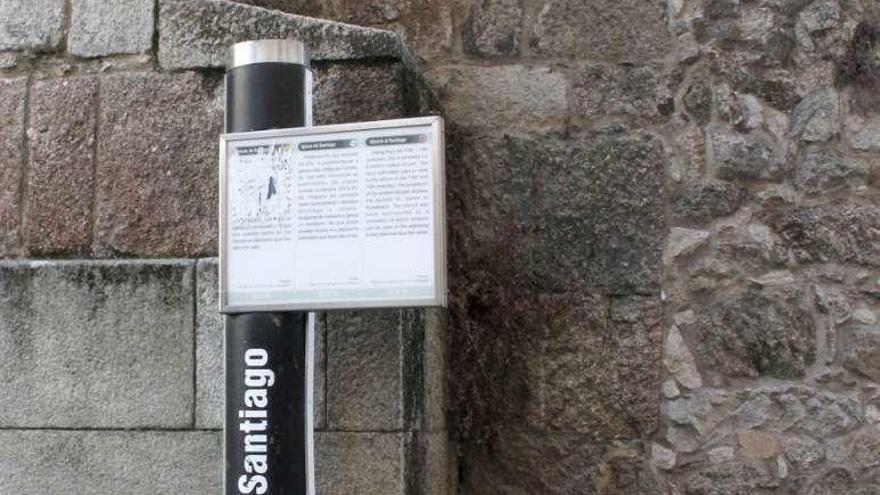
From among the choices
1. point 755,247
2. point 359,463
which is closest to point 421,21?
point 755,247

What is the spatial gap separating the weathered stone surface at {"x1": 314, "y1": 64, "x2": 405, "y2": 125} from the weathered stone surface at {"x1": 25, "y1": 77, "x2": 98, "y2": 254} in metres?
0.75

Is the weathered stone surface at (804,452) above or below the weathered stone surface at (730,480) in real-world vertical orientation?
above

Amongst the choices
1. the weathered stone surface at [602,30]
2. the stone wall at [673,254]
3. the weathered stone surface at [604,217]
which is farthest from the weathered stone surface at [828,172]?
the weathered stone surface at [602,30]

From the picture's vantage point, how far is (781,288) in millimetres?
3906

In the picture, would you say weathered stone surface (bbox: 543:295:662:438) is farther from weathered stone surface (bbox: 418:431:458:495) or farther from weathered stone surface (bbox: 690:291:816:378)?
weathered stone surface (bbox: 418:431:458:495)

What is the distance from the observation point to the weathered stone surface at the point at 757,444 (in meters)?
3.85

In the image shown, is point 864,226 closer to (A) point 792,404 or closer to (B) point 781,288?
(B) point 781,288

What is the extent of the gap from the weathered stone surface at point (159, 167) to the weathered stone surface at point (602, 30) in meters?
1.35

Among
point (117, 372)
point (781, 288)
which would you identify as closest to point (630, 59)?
point (781, 288)

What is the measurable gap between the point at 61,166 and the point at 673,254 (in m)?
2.09

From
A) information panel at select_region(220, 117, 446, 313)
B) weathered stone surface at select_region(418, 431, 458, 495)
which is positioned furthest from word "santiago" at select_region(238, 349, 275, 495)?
weathered stone surface at select_region(418, 431, 458, 495)

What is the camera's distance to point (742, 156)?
3.98 metres

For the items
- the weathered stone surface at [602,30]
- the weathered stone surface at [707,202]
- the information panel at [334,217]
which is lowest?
the information panel at [334,217]

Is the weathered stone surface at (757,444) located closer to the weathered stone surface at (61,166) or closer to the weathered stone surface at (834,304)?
the weathered stone surface at (834,304)
